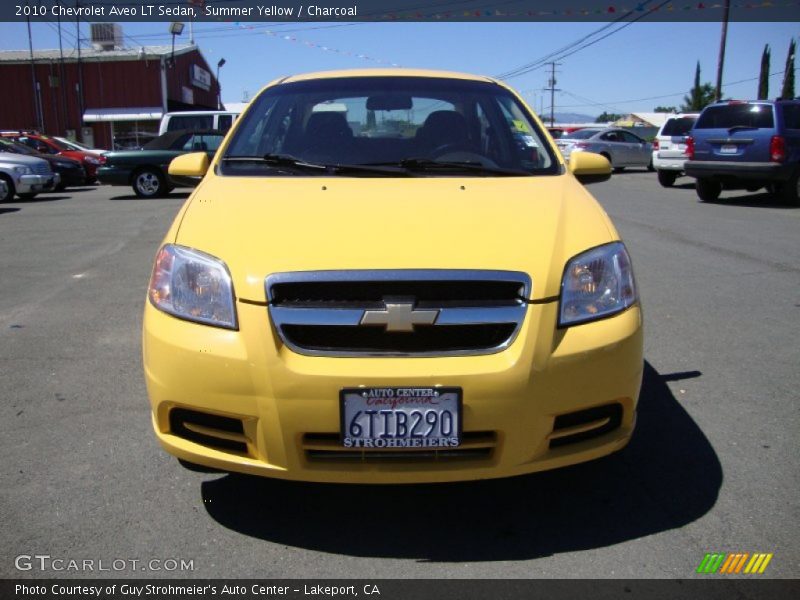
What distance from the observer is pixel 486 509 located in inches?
112

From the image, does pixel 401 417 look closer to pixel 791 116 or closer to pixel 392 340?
pixel 392 340

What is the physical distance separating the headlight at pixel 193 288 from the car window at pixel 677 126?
58.1 ft

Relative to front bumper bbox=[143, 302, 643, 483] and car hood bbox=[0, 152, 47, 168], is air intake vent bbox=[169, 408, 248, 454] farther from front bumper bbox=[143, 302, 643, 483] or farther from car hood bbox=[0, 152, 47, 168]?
car hood bbox=[0, 152, 47, 168]

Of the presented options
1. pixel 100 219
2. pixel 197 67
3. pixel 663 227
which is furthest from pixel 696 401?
pixel 197 67

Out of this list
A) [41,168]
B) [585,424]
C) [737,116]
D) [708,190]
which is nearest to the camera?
[585,424]

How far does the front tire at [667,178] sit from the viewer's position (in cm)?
1853

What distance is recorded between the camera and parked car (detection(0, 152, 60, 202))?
15883mm

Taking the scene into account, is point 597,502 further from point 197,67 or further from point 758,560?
point 197,67

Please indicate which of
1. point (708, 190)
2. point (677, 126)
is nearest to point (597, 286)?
point (708, 190)

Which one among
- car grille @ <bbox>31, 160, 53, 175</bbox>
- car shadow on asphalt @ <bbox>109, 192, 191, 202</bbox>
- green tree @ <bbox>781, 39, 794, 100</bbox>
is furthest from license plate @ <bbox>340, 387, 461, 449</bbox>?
green tree @ <bbox>781, 39, 794, 100</bbox>

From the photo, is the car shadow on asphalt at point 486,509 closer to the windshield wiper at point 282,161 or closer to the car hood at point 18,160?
the windshield wiper at point 282,161

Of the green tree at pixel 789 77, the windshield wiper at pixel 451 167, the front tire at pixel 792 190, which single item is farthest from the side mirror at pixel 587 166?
the green tree at pixel 789 77

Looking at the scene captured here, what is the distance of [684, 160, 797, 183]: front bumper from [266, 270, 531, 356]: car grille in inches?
491
